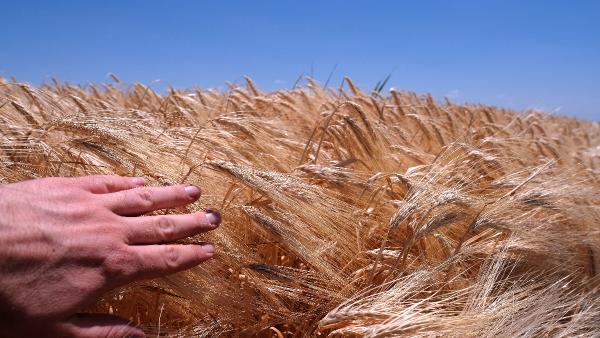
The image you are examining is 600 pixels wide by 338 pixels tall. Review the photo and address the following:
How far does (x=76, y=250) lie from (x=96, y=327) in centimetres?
17

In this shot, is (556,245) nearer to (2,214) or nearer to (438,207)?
(438,207)

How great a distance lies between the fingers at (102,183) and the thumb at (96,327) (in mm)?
266

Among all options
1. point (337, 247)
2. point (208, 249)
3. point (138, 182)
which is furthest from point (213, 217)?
point (337, 247)

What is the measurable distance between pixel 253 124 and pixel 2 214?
1.31m

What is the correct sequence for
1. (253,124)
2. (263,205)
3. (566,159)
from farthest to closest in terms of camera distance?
1. (566,159)
2. (253,124)
3. (263,205)

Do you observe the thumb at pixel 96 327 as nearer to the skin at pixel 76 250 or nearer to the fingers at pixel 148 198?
the skin at pixel 76 250

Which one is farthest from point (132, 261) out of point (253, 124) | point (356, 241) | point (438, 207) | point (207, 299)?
point (253, 124)

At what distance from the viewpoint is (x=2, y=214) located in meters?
1.01

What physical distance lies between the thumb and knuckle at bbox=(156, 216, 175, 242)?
0.20 metres

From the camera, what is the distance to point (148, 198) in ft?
3.81

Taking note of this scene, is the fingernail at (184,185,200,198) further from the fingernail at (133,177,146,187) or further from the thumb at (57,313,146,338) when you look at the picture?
A: the thumb at (57,313,146,338)

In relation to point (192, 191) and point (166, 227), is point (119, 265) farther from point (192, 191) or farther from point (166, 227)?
point (192, 191)

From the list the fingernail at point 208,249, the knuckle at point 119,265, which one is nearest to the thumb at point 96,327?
the knuckle at point 119,265

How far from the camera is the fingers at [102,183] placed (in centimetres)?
116
